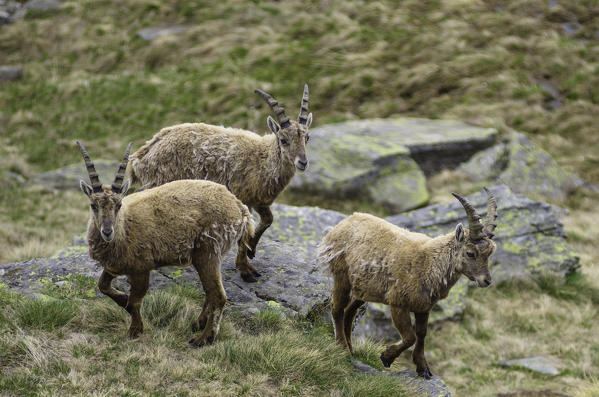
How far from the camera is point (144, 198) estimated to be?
7.79 m

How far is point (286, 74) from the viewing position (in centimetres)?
2694

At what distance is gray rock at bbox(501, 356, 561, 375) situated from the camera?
1170 centimetres

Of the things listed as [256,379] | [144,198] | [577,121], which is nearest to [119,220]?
[144,198]

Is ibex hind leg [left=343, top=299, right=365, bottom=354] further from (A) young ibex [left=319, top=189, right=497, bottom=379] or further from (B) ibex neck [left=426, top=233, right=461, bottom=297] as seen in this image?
(B) ibex neck [left=426, top=233, right=461, bottom=297]

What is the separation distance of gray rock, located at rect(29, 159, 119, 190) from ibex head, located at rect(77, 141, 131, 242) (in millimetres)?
14007

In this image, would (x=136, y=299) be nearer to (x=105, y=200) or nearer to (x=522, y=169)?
(x=105, y=200)

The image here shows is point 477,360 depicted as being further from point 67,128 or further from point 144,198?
point 67,128

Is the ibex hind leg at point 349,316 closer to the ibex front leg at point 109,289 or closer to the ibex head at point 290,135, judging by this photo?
the ibex head at point 290,135

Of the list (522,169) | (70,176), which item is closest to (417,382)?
(522,169)

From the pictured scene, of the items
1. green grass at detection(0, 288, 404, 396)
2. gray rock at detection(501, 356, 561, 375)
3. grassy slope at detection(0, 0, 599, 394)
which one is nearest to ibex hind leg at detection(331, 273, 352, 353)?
green grass at detection(0, 288, 404, 396)

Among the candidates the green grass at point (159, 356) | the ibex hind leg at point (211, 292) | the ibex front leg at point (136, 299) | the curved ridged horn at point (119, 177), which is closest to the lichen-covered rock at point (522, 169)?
the green grass at point (159, 356)

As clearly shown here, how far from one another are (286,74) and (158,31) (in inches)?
346

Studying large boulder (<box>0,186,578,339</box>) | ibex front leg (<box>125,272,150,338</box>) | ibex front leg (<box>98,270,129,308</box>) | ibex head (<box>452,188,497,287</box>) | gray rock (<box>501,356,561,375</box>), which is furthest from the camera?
gray rock (<box>501,356,561,375</box>)

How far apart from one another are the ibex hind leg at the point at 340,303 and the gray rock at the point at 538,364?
538cm
